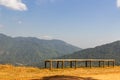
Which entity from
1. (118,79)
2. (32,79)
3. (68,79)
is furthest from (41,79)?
(118,79)

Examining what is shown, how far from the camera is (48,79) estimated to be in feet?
66.4

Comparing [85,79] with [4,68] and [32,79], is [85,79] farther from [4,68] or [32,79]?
[4,68]

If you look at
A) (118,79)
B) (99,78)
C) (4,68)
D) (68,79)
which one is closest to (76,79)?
(68,79)

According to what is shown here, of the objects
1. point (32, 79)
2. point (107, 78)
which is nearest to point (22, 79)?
point (32, 79)

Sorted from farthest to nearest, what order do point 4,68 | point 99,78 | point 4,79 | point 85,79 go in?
point 4,68, point 99,78, point 85,79, point 4,79

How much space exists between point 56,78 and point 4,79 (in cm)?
395

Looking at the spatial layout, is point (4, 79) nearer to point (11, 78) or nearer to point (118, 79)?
point (11, 78)

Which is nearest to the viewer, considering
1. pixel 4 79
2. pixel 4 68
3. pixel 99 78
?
pixel 4 79

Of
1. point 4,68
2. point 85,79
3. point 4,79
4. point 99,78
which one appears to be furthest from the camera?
point 4,68

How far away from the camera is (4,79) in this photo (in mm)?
19969

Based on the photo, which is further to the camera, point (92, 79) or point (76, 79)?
point (92, 79)

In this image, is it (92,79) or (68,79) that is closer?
(68,79)

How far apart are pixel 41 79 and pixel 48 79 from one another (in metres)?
0.71

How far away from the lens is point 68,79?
20.6 meters
